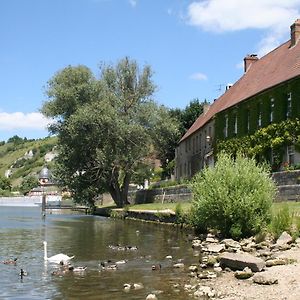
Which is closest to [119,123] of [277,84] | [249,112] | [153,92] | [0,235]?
[153,92]

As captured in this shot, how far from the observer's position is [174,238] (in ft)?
98.5

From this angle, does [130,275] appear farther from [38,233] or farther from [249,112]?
[249,112]

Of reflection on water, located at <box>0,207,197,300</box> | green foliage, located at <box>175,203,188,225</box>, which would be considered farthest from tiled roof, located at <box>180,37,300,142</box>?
reflection on water, located at <box>0,207,197,300</box>

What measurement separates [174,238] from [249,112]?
1810 centimetres

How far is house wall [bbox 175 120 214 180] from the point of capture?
187ft

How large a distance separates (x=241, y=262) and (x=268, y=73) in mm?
30801

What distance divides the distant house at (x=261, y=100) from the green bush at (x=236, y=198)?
12.3 metres

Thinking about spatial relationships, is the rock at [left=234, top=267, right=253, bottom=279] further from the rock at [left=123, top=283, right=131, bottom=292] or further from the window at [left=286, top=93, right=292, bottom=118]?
the window at [left=286, top=93, right=292, bottom=118]

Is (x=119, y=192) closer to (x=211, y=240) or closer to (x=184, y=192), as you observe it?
(x=184, y=192)

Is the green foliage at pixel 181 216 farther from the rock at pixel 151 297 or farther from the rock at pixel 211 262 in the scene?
the rock at pixel 151 297

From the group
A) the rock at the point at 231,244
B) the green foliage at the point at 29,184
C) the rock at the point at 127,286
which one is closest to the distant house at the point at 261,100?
the rock at the point at 231,244

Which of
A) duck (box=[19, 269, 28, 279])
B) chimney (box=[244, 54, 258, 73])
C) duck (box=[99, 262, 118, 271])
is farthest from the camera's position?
chimney (box=[244, 54, 258, 73])

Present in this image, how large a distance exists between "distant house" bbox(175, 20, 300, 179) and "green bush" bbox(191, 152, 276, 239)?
40.3ft

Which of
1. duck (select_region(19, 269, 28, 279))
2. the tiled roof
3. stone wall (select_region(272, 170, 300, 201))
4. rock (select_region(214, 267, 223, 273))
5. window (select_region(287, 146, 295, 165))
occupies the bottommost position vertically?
duck (select_region(19, 269, 28, 279))
